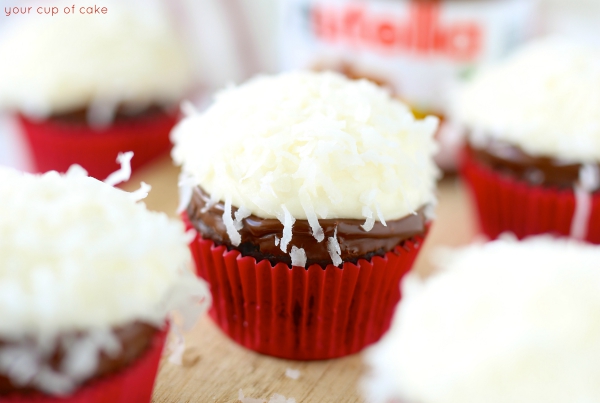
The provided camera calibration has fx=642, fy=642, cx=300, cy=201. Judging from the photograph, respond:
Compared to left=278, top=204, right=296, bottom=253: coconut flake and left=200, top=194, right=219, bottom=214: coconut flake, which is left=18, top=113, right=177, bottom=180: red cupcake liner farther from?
left=278, top=204, right=296, bottom=253: coconut flake

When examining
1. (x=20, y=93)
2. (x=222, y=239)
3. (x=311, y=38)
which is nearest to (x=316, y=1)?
(x=311, y=38)

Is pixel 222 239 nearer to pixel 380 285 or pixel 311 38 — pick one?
pixel 380 285

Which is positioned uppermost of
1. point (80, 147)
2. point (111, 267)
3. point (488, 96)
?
point (111, 267)

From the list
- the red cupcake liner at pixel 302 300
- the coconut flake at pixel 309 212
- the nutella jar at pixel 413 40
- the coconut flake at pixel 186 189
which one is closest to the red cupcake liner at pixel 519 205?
the nutella jar at pixel 413 40

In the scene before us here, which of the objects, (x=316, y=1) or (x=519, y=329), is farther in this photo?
(x=316, y=1)

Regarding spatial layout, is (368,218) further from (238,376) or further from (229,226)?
(238,376)

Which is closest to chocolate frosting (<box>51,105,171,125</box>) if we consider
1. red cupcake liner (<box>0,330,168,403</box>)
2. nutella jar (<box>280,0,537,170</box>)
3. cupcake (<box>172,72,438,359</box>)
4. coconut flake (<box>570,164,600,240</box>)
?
nutella jar (<box>280,0,537,170</box>)
